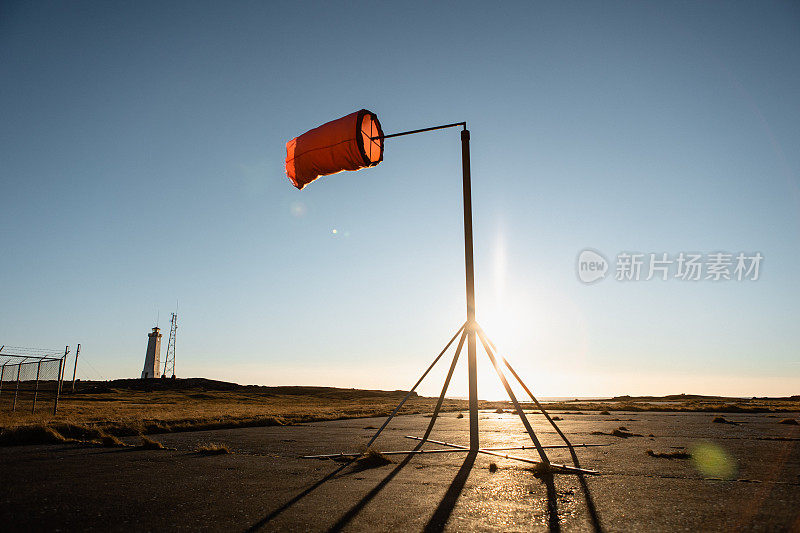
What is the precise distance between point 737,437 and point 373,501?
1119cm

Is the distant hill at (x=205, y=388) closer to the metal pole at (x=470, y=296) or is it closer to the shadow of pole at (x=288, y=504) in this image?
the metal pole at (x=470, y=296)

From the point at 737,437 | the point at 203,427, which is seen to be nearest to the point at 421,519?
the point at 737,437

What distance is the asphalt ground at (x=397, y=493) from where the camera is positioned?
156 inches

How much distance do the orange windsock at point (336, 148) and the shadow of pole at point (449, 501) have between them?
5.44m

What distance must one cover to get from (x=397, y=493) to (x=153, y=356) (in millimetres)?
85364

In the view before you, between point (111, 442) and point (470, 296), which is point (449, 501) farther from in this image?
point (111, 442)

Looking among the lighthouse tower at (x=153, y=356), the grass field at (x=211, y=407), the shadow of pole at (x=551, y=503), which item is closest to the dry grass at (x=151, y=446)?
the grass field at (x=211, y=407)

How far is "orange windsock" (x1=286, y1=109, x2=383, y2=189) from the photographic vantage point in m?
8.07

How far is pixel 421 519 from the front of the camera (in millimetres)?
4051

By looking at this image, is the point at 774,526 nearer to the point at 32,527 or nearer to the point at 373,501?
the point at 373,501

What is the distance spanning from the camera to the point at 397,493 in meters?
5.12

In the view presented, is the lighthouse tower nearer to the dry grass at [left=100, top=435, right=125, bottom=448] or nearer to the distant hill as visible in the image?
the distant hill

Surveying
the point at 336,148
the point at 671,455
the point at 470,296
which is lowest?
the point at 671,455

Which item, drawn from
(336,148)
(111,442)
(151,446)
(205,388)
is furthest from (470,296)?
(205,388)
